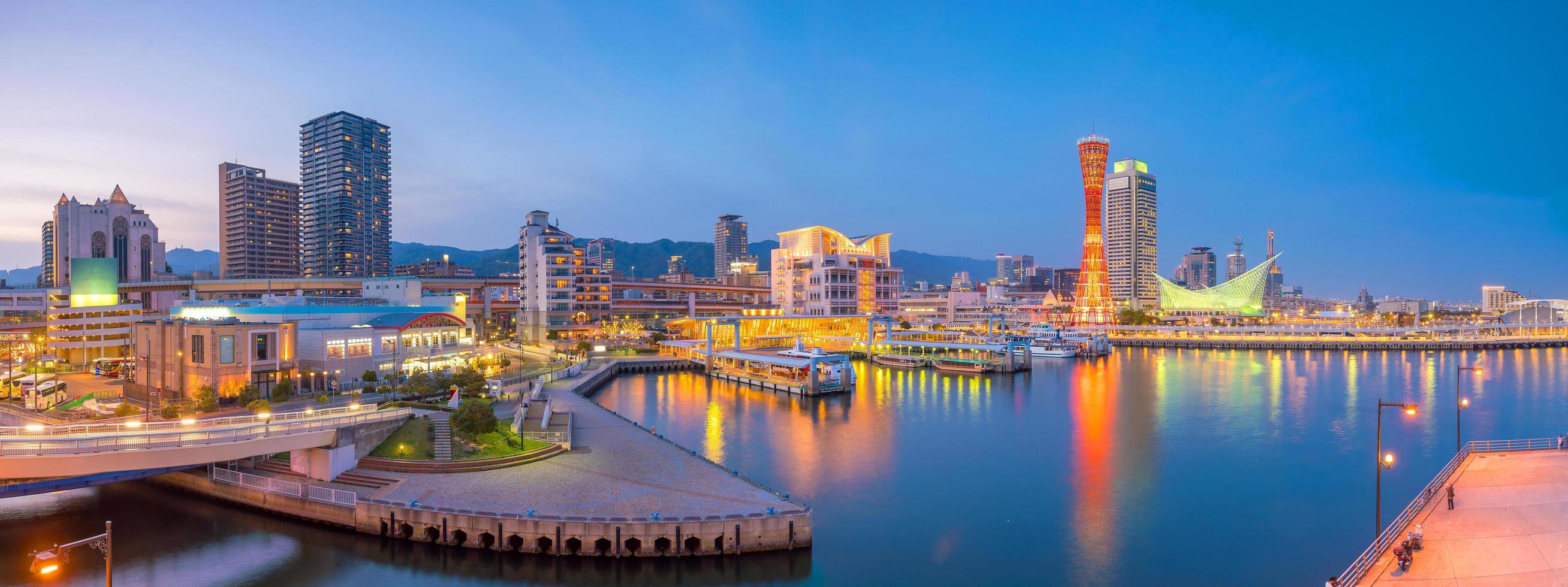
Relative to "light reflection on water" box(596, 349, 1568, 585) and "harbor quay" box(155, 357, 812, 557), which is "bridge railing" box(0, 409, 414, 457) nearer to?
"harbor quay" box(155, 357, 812, 557)

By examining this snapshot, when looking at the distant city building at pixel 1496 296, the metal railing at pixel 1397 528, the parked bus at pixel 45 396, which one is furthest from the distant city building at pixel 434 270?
the distant city building at pixel 1496 296

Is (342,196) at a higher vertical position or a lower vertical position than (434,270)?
higher

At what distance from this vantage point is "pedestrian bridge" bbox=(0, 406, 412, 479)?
11820 mm

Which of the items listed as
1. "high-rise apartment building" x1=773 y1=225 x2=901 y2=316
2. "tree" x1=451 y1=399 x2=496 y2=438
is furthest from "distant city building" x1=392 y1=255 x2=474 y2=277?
"tree" x1=451 y1=399 x2=496 y2=438

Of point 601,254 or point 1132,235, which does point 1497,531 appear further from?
point 1132,235

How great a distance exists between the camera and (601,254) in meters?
89.4

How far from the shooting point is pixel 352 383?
26328 mm

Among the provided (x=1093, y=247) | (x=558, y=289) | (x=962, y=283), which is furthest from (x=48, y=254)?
(x=962, y=283)

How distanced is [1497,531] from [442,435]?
18060 millimetres

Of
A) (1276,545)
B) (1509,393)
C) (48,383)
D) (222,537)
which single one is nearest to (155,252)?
(48,383)

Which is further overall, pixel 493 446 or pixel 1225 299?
pixel 1225 299

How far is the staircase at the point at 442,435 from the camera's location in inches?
631

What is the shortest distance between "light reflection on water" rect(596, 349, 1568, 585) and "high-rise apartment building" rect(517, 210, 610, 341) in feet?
65.9

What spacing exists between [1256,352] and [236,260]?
110 metres
